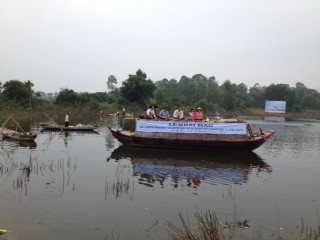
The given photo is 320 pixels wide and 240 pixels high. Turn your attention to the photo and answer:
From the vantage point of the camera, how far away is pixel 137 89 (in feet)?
228

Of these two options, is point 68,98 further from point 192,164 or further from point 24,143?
point 192,164

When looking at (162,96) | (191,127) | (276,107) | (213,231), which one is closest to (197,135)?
(191,127)

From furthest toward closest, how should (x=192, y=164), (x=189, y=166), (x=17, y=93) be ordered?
(x=17, y=93) → (x=192, y=164) → (x=189, y=166)

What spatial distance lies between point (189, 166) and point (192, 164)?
0.57 metres

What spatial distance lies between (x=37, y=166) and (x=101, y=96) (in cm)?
6053

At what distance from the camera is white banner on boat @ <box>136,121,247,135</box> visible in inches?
842

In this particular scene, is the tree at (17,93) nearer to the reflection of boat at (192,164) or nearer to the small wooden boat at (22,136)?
the small wooden boat at (22,136)

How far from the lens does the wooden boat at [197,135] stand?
2145cm

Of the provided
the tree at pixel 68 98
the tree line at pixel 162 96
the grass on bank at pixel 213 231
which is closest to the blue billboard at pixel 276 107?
the tree line at pixel 162 96

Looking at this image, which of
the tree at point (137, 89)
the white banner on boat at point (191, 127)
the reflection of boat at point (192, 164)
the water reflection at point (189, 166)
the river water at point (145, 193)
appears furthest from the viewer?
the tree at point (137, 89)

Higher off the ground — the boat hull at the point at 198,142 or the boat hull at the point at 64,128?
the boat hull at the point at 198,142

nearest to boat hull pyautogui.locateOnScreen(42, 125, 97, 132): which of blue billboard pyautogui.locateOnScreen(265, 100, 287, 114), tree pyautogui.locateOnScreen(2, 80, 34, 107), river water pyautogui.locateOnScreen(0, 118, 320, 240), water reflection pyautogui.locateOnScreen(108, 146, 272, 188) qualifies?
water reflection pyautogui.locateOnScreen(108, 146, 272, 188)

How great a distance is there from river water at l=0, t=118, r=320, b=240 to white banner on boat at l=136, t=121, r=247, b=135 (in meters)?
1.46

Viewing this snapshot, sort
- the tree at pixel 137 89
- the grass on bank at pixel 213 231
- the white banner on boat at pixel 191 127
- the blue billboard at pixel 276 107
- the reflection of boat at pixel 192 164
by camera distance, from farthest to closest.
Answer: the blue billboard at pixel 276 107, the tree at pixel 137 89, the white banner on boat at pixel 191 127, the reflection of boat at pixel 192 164, the grass on bank at pixel 213 231
